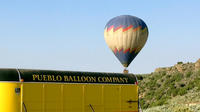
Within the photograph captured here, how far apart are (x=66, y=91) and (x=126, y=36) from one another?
18900 millimetres

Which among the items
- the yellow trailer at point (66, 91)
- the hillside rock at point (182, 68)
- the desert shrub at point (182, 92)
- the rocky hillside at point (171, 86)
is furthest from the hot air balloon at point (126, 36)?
the hillside rock at point (182, 68)

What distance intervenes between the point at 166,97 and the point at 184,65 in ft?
49.5

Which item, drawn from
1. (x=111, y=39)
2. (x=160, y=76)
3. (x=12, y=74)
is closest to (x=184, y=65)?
(x=160, y=76)

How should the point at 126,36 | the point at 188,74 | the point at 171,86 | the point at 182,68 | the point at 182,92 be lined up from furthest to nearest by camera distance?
the point at 182,68 < the point at 188,74 < the point at 171,86 < the point at 182,92 < the point at 126,36

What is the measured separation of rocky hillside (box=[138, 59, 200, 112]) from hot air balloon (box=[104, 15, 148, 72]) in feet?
41.0

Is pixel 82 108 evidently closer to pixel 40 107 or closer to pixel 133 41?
pixel 40 107

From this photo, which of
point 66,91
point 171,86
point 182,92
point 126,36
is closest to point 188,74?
point 171,86

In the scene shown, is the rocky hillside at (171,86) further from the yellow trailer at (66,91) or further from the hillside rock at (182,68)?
the yellow trailer at (66,91)

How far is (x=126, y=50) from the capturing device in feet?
128

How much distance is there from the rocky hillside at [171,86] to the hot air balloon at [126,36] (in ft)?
41.0

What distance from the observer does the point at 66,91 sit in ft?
67.7

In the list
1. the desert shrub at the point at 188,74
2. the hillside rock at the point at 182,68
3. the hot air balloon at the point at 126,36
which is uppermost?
the hot air balloon at the point at 126,36

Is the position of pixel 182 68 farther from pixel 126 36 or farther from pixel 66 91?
pixel 66 91

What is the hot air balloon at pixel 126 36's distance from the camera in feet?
127
